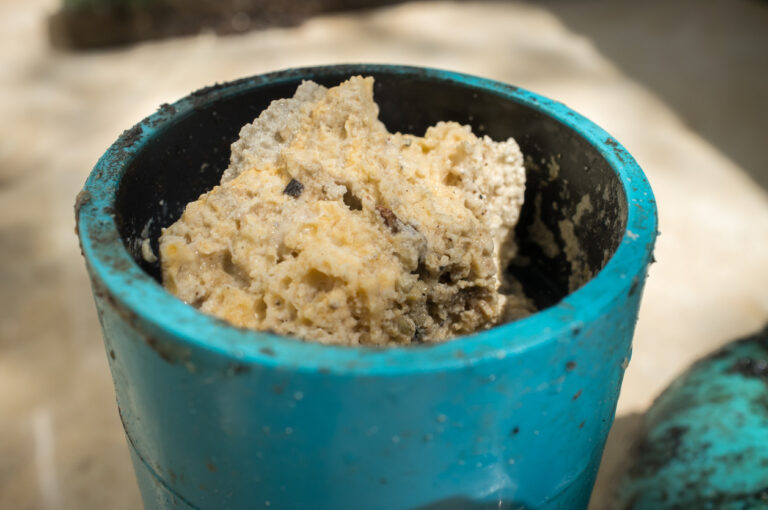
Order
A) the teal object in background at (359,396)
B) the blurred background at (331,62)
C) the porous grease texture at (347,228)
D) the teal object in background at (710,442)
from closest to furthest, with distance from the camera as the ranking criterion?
the teal object in background at (359,396), the porous grease texture at (347,228), the teal object in background at (710,442), the blurred background at (331,62)

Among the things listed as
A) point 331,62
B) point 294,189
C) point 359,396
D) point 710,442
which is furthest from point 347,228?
point 331,62

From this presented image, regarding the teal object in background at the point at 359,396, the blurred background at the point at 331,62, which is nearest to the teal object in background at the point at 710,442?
the blurred background at the point at 331,62

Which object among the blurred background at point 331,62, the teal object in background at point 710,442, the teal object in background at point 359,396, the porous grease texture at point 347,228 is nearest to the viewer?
the teal object in background at point 359,396

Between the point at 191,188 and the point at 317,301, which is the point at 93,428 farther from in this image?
the point at 317,301

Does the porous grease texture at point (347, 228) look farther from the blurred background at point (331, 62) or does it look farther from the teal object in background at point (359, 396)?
the blurred background at point (331, 62)

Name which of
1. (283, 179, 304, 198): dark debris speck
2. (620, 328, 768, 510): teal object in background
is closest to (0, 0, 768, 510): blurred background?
(620, 328, 768, 510): teal object in background

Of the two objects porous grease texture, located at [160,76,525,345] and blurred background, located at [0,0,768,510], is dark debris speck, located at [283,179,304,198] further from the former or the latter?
blurred background, located at [0,0,768,510]

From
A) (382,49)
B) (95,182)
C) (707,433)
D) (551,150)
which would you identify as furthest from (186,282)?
(382,49)
